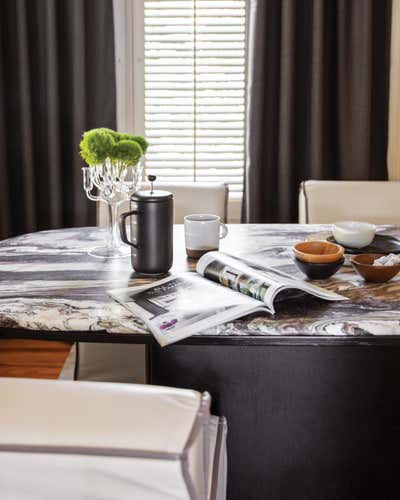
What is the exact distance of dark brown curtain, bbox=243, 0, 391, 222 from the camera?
2760 millimetres

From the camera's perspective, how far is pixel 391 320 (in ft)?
3.71

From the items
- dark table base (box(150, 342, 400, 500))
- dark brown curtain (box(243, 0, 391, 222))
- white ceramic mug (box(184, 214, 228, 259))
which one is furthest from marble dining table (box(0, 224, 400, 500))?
dark brown curtain (box(243, 0, 391, 222))

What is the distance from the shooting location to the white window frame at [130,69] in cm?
297

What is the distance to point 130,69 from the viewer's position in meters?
3.03

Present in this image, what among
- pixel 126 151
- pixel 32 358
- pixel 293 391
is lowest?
pixel 32 358

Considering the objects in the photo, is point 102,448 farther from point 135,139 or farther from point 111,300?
point 135,139

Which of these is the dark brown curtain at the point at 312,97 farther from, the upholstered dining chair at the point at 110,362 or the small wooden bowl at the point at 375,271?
the small wooden bowl at the point at 375,271

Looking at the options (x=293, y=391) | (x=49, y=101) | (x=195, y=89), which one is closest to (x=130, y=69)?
(x=195, y=89)

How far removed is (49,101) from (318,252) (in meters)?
1.82

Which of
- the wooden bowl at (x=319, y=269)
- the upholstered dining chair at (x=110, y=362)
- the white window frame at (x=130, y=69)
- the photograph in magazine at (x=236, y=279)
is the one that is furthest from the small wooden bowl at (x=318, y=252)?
the white window frame at (x=130, y=69)


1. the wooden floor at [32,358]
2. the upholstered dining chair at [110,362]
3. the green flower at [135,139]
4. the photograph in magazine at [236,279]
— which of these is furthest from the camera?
the wooden floor at [32,358]

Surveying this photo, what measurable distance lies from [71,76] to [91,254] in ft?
5.02

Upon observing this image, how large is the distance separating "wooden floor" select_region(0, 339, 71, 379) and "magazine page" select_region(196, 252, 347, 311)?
53.1 inches

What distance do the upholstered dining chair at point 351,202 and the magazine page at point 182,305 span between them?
1089mm
